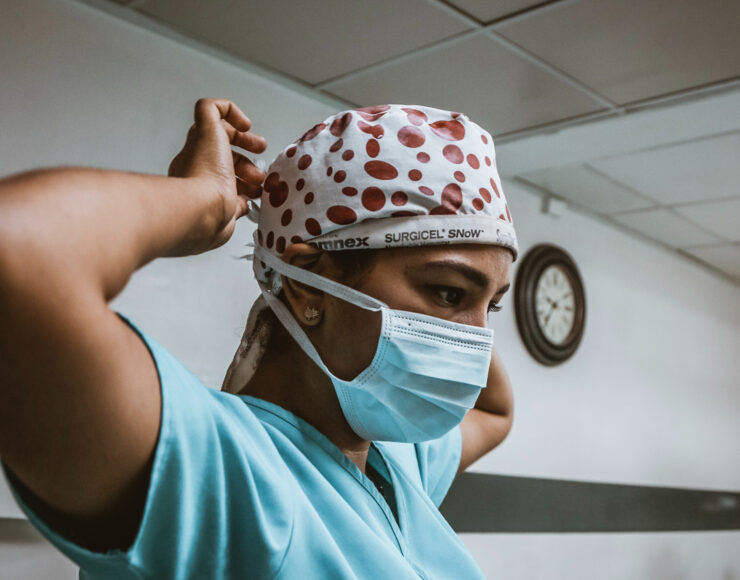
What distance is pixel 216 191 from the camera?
2.89 ft

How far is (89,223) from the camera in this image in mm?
645

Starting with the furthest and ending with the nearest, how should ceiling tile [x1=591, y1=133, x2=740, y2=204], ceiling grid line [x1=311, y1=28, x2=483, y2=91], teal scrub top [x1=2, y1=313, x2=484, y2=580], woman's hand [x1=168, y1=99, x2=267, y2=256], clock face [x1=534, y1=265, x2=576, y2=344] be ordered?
1. clock face [x1=534, y1=265, x2=576, y2=344]
2. ceiling tile [x1=591, y1=133, x2=740, y2=204]
3. ceiling grid line [x1=311, y1=28, x2=483, y2=91]
4. woman's hand [x1=168, y1=99, x2=267, y2=256]
5. teal scrub top [x1=2, y1=313, x2=484, y2=580]

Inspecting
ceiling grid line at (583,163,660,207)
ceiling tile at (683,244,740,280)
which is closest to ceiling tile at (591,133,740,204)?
ceiling grid line at (583,163,660,207)

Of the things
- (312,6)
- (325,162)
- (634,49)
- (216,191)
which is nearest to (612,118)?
(634,49)

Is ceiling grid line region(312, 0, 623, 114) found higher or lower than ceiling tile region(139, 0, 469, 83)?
higher

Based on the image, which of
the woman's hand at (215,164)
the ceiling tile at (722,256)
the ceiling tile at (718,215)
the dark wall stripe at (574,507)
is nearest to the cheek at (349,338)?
the woman's hand at (215,164)

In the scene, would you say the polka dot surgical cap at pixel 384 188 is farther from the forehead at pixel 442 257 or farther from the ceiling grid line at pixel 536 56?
the ceiling grid line at pixel 536 56

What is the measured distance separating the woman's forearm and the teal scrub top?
0.28 ft

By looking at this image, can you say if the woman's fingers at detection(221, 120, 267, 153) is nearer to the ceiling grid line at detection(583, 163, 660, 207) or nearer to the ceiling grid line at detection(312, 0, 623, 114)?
the ceiling grid line at detection(312, 0, 623, 114)

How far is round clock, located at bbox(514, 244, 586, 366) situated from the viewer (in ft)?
13.7

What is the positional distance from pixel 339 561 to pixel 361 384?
11.1 inches

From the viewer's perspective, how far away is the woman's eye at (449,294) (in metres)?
1.12

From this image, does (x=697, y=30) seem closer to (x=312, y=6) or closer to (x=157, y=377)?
(x=312, y=6)

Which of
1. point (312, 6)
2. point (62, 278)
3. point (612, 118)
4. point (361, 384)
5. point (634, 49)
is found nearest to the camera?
point (62, 278)
